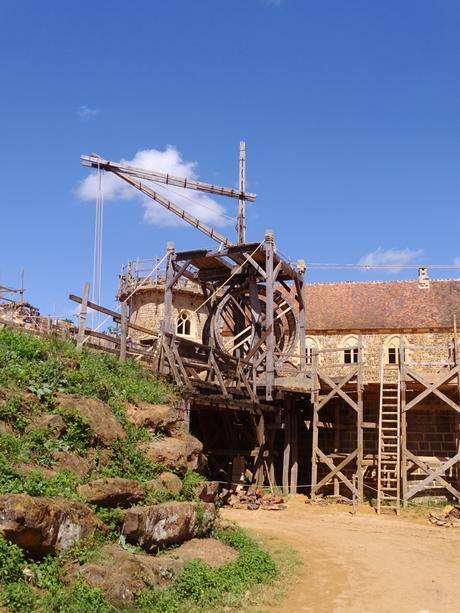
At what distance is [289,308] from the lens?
2195 centimetres

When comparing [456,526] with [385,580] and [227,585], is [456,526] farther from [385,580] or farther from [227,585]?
[227,585]

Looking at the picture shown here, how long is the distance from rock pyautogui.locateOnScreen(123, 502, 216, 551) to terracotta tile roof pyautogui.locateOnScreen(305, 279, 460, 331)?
1875 centimetres

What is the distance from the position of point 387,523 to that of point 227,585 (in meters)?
7.88

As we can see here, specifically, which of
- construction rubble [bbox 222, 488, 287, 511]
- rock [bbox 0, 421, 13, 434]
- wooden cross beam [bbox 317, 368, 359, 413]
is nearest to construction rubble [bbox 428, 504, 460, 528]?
wooden cross beam [bbox 317, 368, 359, 413]

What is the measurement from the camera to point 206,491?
11.4m

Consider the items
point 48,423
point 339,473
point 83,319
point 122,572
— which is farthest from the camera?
point 339,473

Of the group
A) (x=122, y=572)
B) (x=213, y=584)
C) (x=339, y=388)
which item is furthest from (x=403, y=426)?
(x=122, y=572)

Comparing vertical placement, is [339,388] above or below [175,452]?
above

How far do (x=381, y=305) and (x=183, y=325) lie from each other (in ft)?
31.9

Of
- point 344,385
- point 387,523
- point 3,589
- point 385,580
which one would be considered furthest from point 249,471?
point 3,589

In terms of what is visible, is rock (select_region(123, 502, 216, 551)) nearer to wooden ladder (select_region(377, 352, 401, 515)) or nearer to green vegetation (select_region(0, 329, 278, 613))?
green vegetation (select_region(0, 329, 278, 613))

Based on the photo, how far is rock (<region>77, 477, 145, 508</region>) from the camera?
8859 mm

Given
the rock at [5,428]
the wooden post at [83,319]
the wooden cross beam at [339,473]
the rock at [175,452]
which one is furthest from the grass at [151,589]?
the wooden cross beam at [339,473]

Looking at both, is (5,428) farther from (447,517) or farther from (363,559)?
(447,517)
